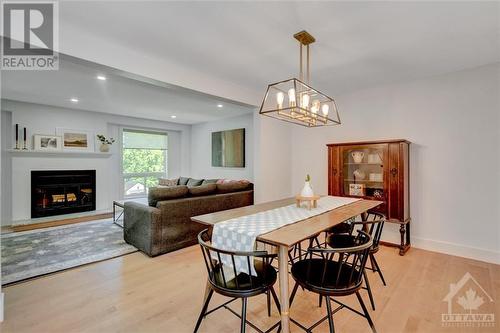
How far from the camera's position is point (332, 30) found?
7.33 feet

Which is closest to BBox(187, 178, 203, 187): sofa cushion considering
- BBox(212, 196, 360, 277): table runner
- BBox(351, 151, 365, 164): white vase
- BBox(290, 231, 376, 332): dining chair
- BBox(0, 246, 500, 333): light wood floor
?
BBox(0, 246, 500, 333): light wood floor

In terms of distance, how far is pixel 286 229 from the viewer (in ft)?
5.66

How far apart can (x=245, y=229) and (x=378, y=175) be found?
2.68m

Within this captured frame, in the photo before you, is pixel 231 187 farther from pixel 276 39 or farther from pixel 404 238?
pixel 404 238

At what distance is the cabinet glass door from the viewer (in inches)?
137

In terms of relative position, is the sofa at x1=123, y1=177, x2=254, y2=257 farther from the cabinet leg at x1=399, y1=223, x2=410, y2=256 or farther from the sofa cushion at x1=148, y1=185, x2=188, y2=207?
the cabinet leg at x1=399, y1=223, x2=410, y2=256

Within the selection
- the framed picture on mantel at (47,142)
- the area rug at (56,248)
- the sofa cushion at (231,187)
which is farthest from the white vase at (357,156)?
the framed picture on mantel at (47,142)

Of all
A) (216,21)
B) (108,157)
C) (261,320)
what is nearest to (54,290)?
(261,320)

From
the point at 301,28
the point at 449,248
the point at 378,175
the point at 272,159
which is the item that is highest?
the point at 301,28

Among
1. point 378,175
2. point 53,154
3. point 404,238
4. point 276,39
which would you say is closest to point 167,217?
point 276,39

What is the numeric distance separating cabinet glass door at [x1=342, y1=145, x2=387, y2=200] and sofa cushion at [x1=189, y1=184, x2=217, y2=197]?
2.08 metres

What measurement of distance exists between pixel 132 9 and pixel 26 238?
3.98 metres

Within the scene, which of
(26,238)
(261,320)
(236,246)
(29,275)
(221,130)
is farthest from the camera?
(221,130)

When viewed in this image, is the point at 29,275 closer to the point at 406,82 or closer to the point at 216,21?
the point at 216,21
